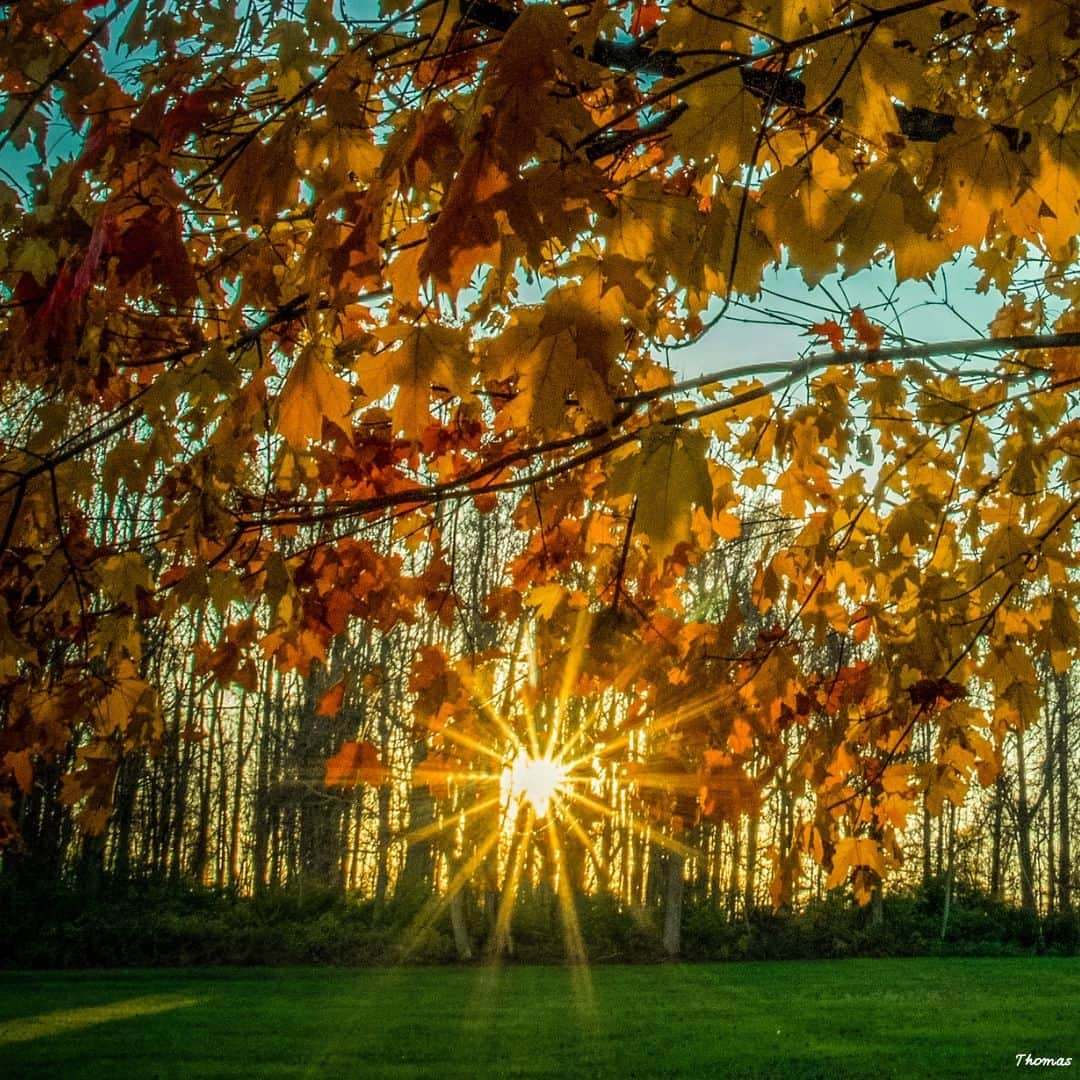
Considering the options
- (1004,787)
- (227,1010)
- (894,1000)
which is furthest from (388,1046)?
(1004,787)

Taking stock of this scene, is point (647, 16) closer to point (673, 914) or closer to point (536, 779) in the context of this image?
point (536, 779)

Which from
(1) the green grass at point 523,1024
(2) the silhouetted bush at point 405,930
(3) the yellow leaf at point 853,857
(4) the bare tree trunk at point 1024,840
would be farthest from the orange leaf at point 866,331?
(4) the bare tree trunk at point 1024,840

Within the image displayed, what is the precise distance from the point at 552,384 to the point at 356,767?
1682 mm

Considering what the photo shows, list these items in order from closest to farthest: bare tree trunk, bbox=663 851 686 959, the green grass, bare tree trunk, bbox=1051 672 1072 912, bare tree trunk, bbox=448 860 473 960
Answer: the green grass, bare tree trunk, bbox=448 860 473 960, bare tree trunk, bbox=663 851 686 959, bare tree trunk, bbox=1051 672 1072 912

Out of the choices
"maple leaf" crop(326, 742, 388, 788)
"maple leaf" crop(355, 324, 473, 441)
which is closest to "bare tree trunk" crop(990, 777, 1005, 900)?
"maple leaf" crop(326, 742, 388, 788)

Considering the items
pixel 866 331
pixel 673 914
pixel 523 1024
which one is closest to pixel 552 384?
pixel 866 331

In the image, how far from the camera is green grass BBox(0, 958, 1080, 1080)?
802cm

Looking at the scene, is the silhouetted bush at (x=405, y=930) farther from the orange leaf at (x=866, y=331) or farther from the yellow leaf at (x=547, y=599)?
the orange leaf at (x=866, y=331)

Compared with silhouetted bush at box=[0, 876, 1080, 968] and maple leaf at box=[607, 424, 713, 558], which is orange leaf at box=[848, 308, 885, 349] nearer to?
maple leaf at box=[607, 424, 713, 558]

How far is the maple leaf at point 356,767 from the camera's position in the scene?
2.79 metres

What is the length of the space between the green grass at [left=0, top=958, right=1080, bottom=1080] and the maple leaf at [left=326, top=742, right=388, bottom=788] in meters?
6.05

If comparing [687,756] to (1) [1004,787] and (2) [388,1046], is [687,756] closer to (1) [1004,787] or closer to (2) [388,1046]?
(2) [388,1046]

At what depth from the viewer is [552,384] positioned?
4.97ft

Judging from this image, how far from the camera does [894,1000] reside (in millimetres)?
11555
